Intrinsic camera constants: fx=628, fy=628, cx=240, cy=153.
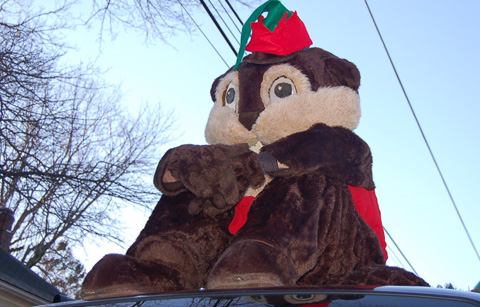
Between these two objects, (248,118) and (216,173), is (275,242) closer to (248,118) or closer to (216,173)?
(216,173)

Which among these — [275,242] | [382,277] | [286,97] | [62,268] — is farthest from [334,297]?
[62,268]

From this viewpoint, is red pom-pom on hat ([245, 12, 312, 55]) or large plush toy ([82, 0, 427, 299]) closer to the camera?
large plush toy ([82, 0, 427, 299])

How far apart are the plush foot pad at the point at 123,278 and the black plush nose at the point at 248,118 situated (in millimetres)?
906

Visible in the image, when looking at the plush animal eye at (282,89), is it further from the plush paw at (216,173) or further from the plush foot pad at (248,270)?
the plush foot pad at (248,270)

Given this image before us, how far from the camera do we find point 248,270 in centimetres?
239

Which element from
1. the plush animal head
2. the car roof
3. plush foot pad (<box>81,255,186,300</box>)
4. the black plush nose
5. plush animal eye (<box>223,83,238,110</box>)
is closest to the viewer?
the car roof

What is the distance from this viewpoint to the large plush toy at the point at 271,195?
8.54 feet

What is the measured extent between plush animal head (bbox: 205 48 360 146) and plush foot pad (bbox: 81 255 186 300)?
90cm

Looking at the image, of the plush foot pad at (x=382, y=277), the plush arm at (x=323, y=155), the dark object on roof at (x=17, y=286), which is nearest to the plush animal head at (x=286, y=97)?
the plush arm at (x=323, y=155)

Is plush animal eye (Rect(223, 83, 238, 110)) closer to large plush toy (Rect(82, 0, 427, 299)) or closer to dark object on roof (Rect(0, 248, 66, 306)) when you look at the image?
large plush toy (Rect(82, 0, 427, 299))

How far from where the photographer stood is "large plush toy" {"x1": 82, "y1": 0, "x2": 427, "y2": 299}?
102 inches

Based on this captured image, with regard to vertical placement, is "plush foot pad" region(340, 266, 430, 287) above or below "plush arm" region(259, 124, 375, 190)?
below

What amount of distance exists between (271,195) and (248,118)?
546mm

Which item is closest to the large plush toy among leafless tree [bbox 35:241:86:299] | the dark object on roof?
the dark object on roof
